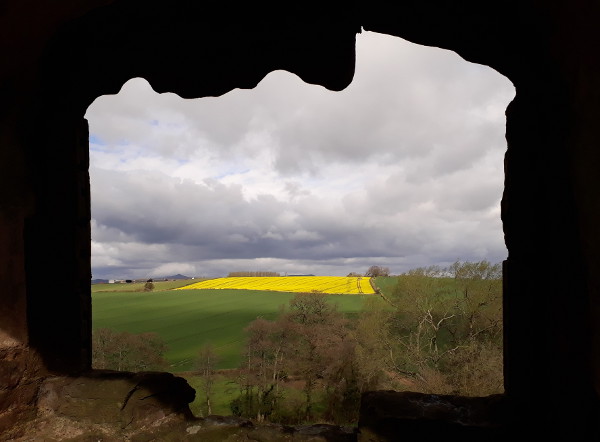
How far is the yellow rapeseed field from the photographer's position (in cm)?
3647

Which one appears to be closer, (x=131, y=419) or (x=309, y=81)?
(x=131, y=419)

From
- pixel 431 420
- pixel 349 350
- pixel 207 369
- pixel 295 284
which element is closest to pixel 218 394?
pixel 207 369

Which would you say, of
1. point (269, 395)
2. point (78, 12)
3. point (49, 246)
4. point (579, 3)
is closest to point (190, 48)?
point (78, 12)

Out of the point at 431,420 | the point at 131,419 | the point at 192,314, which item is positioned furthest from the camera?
the point at 192,314

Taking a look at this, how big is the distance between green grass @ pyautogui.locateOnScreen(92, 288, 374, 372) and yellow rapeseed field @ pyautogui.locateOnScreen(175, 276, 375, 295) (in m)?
2.32

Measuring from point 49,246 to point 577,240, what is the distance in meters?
3.65

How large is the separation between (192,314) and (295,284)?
42.7 ft

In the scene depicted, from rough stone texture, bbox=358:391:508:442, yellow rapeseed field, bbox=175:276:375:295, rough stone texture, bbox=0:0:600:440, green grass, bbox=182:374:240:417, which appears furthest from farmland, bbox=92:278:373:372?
rough stone texture, bbox=358:391:508:442

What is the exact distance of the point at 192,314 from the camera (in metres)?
32.1

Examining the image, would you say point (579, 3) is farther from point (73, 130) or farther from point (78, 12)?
point (73, 130)

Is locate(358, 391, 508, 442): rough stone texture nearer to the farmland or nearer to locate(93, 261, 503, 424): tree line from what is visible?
locate(93, 261, 503, 424): tree line

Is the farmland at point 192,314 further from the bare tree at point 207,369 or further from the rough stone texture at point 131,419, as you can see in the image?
the rough stone texture at point 131,419

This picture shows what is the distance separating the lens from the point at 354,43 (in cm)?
298

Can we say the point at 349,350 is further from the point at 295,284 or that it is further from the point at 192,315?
the point at 295,284
